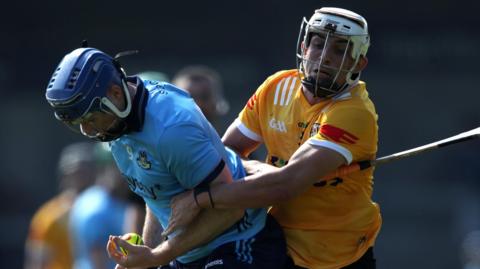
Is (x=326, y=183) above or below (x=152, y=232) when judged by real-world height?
above

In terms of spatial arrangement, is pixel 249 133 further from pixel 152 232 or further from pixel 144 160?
pixel 144 160

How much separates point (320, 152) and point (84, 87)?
1063 mm

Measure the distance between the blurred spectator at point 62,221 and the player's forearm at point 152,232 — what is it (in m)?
4.34

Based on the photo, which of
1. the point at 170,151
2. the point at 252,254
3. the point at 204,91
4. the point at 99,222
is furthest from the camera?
the point at 99,222

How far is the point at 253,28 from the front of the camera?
15828mm

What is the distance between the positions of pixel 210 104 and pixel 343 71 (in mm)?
1923

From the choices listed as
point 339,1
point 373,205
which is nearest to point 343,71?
point 373,205

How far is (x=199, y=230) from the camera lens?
18.1ft

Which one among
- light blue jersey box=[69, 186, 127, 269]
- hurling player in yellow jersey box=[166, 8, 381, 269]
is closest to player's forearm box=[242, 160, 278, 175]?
hurling player in yellow jersey box=[166, 8, 381, 269]

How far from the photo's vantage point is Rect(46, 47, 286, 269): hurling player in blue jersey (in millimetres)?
5285

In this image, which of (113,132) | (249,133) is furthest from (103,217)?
(113,132)

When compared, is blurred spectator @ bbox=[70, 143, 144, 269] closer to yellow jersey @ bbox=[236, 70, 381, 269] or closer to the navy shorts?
yellow jersey @ bbox=[236, 70, 381, 269]

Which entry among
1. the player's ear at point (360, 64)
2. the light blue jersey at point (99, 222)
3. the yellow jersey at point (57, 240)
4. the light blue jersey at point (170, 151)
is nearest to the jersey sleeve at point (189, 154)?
the light blue jersey at point (170, 151)

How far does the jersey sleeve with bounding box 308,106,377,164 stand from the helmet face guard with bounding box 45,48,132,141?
0.87m
